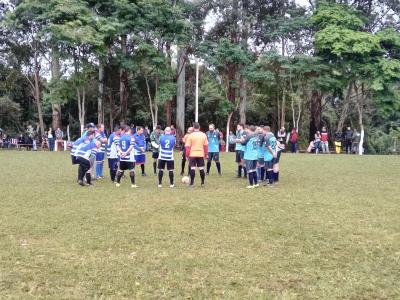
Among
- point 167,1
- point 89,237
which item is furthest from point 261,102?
point 89,237

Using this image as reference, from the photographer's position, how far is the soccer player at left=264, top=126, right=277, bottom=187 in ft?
42.4

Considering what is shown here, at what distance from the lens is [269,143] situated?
42.4 feet

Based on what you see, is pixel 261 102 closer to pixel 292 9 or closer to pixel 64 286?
pixel 292 9

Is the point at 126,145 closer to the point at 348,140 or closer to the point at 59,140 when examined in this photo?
the point at 59,140

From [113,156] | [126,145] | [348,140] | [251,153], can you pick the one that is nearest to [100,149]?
[113,156]

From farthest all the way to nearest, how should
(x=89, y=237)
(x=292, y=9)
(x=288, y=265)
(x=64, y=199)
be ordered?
(x=292, y=9) < (x=64, y=199) < (x=89, y=237) < (x=288, y=265)

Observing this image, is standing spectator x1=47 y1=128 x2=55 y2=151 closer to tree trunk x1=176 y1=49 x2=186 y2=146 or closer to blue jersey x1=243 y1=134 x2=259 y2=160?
tree trunk x1=176 y1=49 x2=186 y2=146

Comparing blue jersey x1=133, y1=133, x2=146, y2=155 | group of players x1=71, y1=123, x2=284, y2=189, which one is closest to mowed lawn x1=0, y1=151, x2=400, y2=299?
group of players x1=71, y1=123, x2=284, y2=189

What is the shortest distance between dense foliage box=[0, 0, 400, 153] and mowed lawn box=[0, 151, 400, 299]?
63.6 ft

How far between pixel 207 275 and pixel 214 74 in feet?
104

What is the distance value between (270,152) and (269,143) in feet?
0.97

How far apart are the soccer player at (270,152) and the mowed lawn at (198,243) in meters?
1.02

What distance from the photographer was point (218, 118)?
41500mm

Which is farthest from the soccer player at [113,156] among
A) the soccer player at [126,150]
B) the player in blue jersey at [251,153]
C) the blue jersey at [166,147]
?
the player in blue jersey at [251,153]
